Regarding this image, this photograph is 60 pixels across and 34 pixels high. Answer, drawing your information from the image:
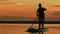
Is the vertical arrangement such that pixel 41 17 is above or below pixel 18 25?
above

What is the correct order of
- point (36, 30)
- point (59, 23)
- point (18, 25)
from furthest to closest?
point (59, 23)
point (18, 25)
point (36, 30)

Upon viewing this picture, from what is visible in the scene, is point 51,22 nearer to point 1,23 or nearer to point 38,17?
point 1,23

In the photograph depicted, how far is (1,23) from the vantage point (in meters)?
7.64

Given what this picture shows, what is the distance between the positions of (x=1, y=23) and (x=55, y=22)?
1833 mm

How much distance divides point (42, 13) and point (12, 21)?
3.89 m

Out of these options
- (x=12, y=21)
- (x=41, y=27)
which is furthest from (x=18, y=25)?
(x=41, y=27)

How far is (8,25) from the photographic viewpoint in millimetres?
7293

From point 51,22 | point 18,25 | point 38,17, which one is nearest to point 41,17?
point 38,17

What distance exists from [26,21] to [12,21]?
552mm

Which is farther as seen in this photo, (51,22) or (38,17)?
(51,22)

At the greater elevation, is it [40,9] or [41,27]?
[40,9]

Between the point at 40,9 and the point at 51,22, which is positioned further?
the point at 51,22

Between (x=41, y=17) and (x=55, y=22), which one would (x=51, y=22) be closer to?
(x=55, y=22)

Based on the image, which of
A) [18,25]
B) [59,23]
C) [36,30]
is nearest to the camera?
[36,30]
